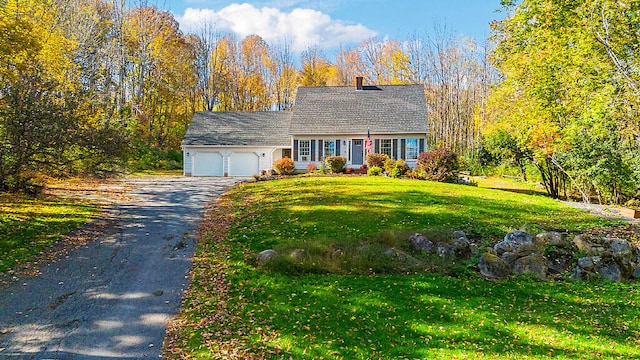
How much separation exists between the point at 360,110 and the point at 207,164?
12.0 m

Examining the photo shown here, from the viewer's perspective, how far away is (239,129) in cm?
3120

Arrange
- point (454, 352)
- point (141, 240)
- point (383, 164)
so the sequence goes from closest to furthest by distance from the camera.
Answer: point (454, 352), point (141, 240), point (383, 164)

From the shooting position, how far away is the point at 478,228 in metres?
11.1

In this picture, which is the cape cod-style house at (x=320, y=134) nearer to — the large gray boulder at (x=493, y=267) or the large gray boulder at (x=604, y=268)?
the large gray boulder at (x=604, y=268)

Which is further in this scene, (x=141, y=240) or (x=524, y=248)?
(x=141, y=240)

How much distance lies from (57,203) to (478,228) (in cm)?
1420

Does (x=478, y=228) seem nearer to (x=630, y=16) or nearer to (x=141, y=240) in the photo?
(x=141, y=240)

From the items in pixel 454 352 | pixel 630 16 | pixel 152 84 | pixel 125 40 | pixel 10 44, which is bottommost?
pixel 454 352

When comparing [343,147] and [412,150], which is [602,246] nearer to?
[412,150]

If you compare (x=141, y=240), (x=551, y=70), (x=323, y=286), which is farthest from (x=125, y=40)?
(x=323, y=286)

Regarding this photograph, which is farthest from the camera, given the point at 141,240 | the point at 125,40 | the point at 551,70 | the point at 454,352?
the point at 125,40

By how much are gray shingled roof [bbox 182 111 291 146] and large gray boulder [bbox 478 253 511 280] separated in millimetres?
22271

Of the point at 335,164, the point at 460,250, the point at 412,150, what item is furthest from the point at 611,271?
the point at 412,150

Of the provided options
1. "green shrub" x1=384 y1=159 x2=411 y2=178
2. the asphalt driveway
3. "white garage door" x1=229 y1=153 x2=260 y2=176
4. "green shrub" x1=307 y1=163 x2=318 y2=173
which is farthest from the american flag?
the asphalt driveway
